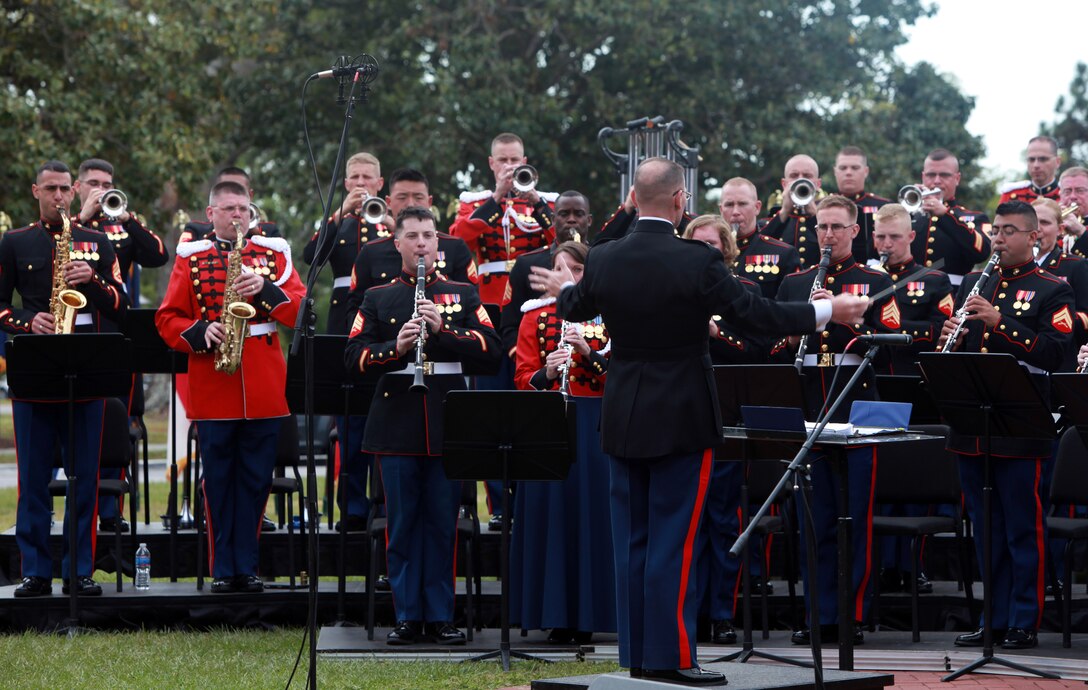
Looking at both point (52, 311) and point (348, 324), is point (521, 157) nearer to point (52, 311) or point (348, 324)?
point (348, 324)

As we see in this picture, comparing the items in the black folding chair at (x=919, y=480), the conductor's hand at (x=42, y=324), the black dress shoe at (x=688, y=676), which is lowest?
the black dress shoe at (x=688, y=676)

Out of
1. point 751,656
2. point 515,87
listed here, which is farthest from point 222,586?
point 515,87

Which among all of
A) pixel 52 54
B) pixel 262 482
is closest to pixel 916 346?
pixel 262 482

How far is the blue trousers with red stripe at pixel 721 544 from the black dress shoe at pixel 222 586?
2.81 m

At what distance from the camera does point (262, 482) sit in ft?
30.4

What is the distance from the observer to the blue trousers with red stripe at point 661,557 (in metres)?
6.12

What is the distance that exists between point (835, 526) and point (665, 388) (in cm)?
243

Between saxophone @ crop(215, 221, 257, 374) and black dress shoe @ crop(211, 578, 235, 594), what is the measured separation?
1244 millimetres

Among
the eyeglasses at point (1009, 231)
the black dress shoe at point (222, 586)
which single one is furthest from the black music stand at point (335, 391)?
the eyeglasses at point (1009, 231)

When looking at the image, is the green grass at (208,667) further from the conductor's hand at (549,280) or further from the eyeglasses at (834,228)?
the eyeglasses at (834,228)

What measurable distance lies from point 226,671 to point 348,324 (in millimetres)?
2872

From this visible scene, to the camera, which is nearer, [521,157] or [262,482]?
[262,482]

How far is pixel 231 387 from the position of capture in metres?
9.16

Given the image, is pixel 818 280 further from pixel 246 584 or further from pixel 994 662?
pixel 246 584
